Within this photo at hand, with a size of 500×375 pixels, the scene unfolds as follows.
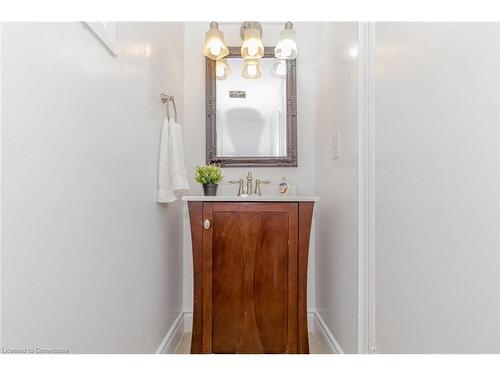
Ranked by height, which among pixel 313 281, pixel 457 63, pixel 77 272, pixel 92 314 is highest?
pixel 457 63

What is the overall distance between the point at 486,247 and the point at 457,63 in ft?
1.25

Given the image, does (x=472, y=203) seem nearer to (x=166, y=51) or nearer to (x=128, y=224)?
(x=128, y=224)

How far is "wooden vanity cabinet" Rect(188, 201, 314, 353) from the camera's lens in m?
1.84

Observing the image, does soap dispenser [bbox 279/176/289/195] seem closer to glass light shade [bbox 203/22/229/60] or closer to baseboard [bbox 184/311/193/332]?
glass light shade [bbox 203/22/229/60]

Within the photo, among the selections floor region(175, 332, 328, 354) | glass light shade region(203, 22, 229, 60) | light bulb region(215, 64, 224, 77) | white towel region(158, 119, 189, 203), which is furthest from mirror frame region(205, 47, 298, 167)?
floor region(175, 332, 328, 354)

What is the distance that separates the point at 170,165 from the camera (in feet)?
5.88

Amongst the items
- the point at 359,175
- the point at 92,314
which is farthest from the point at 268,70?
the point at 92,314

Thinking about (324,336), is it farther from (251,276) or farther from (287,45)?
(287,45)

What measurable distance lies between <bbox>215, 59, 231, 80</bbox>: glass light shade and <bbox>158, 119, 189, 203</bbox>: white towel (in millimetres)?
671

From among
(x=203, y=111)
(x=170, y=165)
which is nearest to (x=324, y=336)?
(x=170, y=165)

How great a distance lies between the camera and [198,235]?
185 centimetres

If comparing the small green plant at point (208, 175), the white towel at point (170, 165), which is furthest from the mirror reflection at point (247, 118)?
the white towel at point (170, 165)

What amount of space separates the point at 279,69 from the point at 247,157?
0.58 metres

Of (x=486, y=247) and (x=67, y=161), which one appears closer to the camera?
(x=486, y=247)
